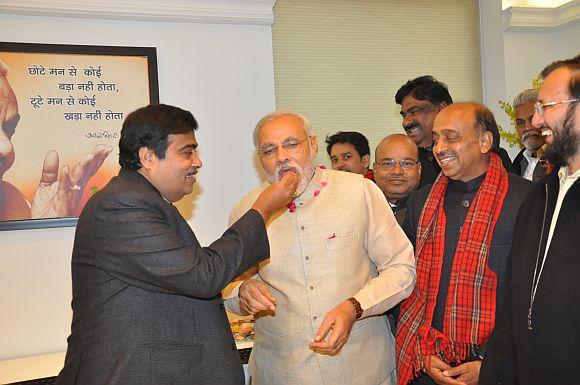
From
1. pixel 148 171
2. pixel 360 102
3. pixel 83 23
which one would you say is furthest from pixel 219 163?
pixel 148 171

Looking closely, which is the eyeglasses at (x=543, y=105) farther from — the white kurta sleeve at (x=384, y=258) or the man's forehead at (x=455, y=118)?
the white kurta sleeve at (x=384, y=258)

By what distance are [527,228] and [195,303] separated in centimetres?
105

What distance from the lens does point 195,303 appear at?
193 cm

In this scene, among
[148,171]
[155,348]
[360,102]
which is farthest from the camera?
[360,102]

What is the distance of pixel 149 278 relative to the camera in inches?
70.9

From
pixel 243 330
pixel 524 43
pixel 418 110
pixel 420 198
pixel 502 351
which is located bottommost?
pixel 243 330

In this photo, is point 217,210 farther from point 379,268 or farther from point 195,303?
point 195,303

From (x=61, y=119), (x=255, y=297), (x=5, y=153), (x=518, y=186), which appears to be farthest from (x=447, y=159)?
(x=5, y=153)

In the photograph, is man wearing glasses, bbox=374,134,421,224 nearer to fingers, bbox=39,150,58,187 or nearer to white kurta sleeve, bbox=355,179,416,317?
white kurta sleeve, bbox=355,179,416,317

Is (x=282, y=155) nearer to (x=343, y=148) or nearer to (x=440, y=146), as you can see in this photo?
(x=440, y=146)

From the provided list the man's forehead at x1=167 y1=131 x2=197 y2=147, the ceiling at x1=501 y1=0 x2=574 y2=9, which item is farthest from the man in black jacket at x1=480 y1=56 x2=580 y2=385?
the ceiling at x1=501 y1=0 x2=574 y2=9

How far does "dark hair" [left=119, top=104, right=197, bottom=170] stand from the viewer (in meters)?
1.94

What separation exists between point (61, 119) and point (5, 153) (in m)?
0.34

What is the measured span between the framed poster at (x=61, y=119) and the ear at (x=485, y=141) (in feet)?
6.46
